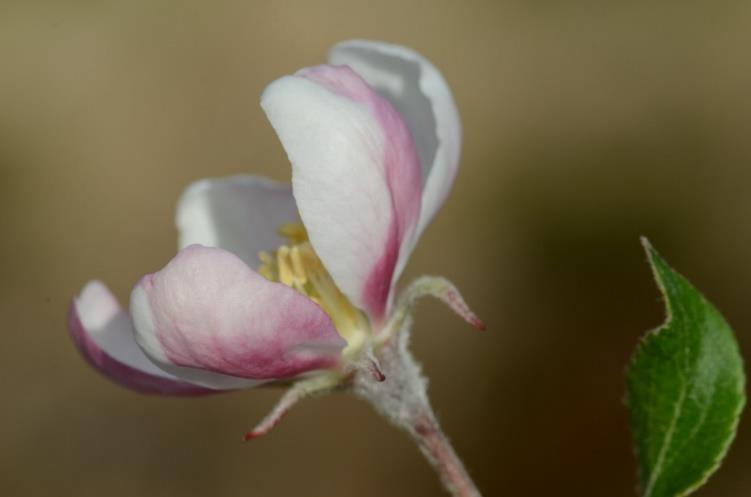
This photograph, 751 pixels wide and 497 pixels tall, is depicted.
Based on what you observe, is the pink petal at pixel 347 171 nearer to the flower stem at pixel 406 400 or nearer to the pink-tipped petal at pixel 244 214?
the flower stem at pixel 406 400

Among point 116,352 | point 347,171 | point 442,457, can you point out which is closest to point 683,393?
point 442,457

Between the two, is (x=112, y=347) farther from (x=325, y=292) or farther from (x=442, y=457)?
(x=442, y=457)

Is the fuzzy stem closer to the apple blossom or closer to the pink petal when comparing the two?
the apple blossom

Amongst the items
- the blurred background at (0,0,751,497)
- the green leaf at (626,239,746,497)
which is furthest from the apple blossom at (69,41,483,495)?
the blurred background at (0,0,751,497)

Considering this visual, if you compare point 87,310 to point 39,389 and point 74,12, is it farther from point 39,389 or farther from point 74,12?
point 74,12

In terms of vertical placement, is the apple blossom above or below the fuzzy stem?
above

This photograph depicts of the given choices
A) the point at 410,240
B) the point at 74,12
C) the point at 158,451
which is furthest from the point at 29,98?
the point at 410,240
